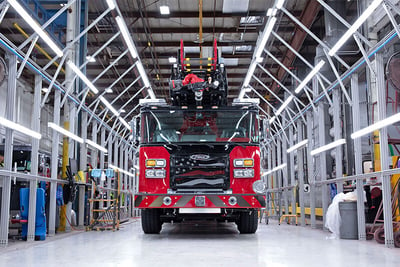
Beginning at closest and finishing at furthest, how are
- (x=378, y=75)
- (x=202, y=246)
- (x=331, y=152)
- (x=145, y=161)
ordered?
(x=202, y=246) < (x=378, y=75) < (x=145, y=161) < (x=331, y=152)

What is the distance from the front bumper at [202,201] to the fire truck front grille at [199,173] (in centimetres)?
21

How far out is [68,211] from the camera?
38.6ft

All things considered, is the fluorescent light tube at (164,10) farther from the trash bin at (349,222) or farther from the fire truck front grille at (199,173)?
the trash bin at (349,222)

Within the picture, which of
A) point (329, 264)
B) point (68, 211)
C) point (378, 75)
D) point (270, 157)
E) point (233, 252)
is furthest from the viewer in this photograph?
point (270, 157)

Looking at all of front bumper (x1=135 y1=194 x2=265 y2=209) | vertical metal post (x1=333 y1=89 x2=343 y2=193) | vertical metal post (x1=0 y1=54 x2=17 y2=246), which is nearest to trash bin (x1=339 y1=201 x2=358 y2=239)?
vertical metal post (x1=333 y1=89 x2=343 y2=193)

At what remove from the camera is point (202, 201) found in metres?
8.78

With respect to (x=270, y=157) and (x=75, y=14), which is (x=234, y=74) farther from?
(x=75, y=14)

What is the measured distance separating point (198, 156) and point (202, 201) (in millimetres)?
911

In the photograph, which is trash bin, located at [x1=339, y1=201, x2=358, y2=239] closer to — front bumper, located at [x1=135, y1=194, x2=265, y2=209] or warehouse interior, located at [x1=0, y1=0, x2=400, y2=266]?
warehouse interior, located at [x1=0, y1=0, x2=400, y2=266]

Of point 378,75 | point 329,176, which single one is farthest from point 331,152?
point 378,75

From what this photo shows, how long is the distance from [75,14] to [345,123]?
381 inches

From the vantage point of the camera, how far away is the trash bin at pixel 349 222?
31.1 feet

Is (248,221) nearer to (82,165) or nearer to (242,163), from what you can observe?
(242,163)

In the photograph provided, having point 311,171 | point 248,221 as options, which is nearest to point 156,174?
point 248,221
